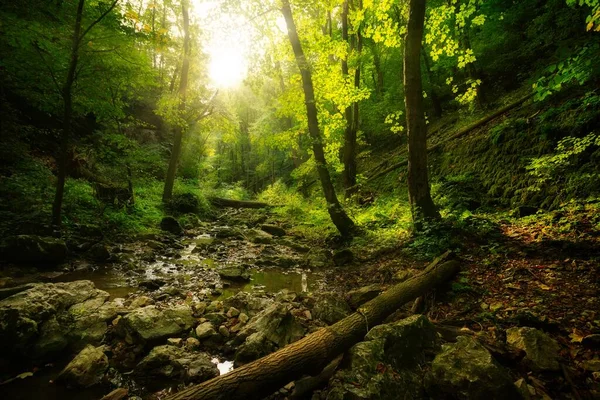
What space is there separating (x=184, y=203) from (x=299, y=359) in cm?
1447

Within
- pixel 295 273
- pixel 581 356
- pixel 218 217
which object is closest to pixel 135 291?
pixel 295 273

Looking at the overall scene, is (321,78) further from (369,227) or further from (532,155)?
(532,155)

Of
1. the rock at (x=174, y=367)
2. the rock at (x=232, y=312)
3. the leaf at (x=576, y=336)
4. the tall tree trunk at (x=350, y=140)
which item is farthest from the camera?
the tall tree trunk at (x=350, y=140)

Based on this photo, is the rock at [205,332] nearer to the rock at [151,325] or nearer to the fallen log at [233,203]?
the rock at [151,325]

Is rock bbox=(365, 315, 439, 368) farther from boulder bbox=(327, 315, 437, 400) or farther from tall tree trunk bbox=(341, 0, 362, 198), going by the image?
tall tree trunk bbox=(341, 0, 362, 198)

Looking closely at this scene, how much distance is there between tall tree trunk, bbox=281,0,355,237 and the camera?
898 cm

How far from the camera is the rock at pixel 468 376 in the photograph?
2.51 metres

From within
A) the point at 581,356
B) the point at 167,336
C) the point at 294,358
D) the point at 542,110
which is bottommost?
the point at 167,336

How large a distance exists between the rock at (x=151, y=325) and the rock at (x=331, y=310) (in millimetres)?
2200

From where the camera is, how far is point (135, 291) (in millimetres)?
6172

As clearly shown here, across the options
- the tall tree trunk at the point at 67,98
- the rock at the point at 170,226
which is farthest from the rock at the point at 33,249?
the rock at the point at 170,226

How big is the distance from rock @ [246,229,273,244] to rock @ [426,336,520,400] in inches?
364

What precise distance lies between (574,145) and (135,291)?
10479mm

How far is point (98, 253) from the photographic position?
7719mm
